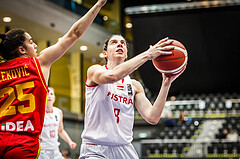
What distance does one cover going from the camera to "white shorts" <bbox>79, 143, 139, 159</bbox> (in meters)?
3.38

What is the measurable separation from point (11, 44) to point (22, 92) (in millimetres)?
408

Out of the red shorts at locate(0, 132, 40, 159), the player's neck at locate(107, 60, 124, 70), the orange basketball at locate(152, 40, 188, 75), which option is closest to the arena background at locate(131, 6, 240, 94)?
the player's neck at locate(107, 60, 124, 70)

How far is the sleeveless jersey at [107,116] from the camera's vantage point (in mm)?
3430

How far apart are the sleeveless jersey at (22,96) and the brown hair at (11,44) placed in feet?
0.22

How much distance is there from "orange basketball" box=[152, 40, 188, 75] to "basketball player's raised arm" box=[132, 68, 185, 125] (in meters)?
0.15

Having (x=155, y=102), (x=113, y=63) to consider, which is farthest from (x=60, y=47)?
(x=155, y=102)

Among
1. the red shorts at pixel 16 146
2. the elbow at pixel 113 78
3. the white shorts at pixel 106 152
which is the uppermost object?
the elbow at pixel 113 78

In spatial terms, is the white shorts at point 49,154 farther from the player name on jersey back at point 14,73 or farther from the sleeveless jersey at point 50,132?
the player name on jersey back at point 14,73

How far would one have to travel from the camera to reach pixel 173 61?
3168mm

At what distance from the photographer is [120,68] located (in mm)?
2932

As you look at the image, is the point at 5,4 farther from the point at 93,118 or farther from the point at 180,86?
the point at 180,86

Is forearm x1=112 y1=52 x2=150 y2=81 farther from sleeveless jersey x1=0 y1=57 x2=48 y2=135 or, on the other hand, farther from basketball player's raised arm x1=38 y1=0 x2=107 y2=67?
sleeveless jersey x1=0 y1=57 x2=48 y2=135

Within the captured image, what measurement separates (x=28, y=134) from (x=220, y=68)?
19.8 metres

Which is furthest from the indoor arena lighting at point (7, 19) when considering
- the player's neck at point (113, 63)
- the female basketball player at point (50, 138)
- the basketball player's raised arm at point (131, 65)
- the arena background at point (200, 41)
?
the basketball player's raised arm at point (131, 65)
